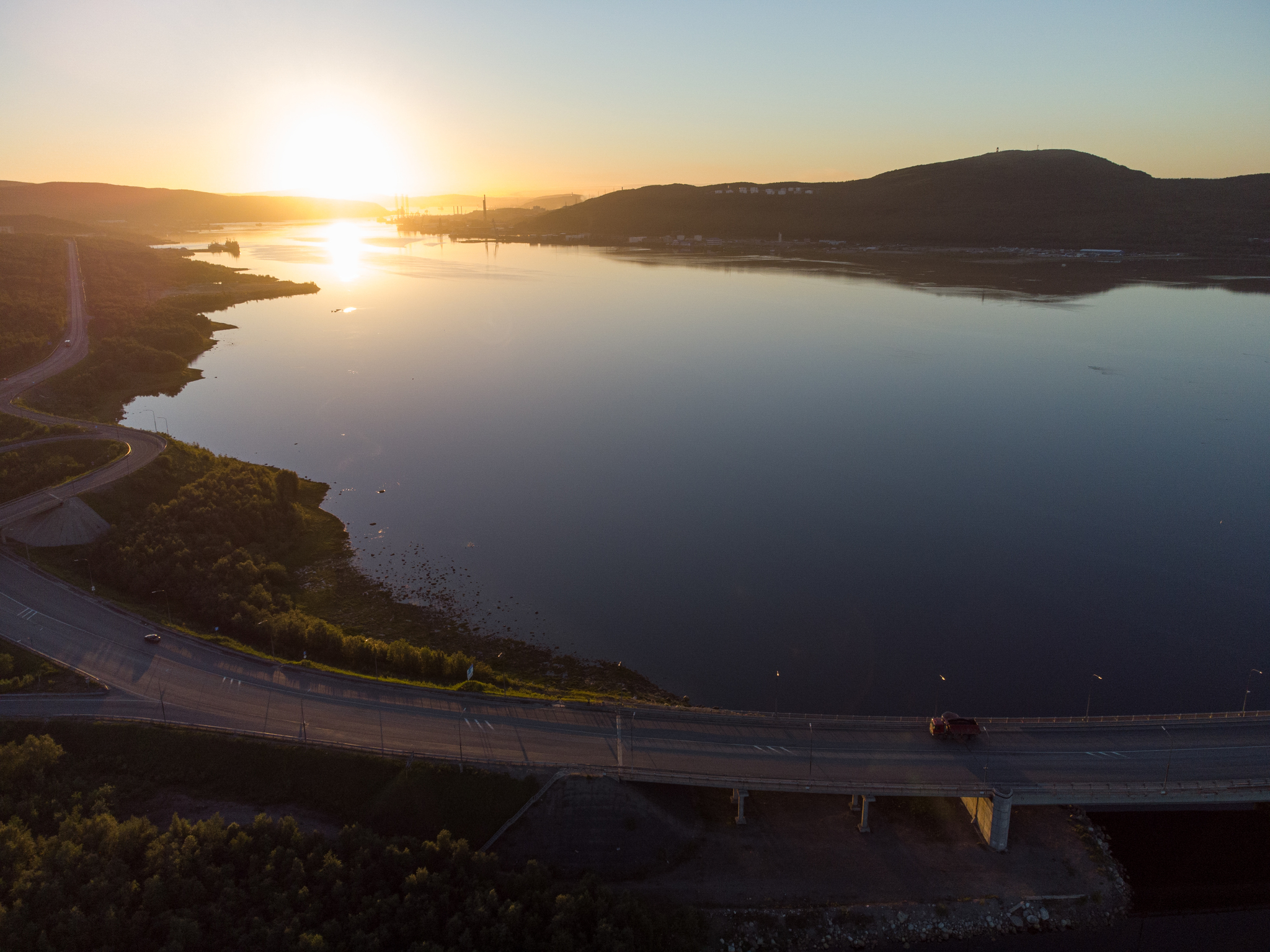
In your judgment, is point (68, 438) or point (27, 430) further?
point (27, 430)

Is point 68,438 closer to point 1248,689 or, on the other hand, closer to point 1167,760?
point 1167,760

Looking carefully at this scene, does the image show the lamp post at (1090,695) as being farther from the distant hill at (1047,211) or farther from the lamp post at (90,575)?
the distant hill at (1047,211)

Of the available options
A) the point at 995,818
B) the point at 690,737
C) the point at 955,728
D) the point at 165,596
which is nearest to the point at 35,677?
the point at 165,596

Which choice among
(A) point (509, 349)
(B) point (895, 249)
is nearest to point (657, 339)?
(A) point (509, 349)

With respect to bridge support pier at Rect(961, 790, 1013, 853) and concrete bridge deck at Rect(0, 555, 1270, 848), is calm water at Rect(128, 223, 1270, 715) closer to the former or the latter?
concrete bridge deck at Rect(0, 555, 1270, 848)

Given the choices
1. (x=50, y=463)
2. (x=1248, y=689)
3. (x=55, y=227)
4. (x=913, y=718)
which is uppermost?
(x=55, y=227)

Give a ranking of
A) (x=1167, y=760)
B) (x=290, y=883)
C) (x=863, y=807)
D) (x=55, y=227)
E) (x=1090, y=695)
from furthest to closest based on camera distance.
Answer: (x=55, y=227)
(x=1090, y=695)
(x=1167, y=760)
(x=863, y=807)
(x=290, y=883)

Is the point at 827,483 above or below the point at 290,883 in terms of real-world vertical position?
above
